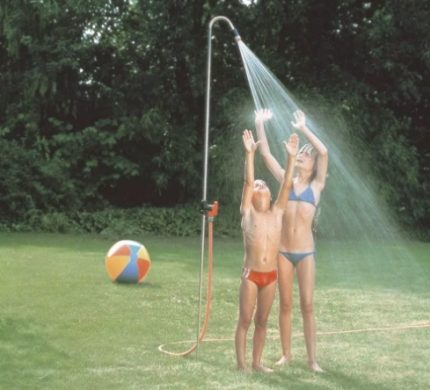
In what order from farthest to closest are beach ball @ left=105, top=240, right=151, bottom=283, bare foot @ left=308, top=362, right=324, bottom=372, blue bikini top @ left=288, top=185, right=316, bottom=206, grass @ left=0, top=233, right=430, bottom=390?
beach ball @ left=105, top=240, right=151, bottom=283 < blue bikini top @ left=288, top=185, right=316, bottom=206 < bare foot @ left=308, top=362, right=324, bottom=372 < grass @ left=0, top=233, right=430, bottom=390

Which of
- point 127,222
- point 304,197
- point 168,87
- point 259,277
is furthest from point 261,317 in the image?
point 168,87

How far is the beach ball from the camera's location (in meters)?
9.89

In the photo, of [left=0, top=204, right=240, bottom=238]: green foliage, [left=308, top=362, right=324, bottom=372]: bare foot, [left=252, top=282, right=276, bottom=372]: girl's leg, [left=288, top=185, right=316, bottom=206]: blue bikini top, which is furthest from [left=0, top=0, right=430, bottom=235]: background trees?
[left=252, top=282, right=276, bottom=372]: girl's leg

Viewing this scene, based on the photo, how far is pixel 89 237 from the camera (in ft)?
54.4

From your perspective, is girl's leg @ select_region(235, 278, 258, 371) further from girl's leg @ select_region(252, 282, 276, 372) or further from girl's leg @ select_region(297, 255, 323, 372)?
girl's leg @ select_region(297, 255, 323, 372)

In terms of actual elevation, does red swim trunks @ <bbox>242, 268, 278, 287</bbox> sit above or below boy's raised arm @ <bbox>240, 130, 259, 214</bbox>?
below

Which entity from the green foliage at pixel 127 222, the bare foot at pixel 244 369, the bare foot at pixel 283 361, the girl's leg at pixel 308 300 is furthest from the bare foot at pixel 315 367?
the green foliage at pixel 127 222

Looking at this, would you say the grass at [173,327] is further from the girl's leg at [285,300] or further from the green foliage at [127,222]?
the green foliage at [127,222]

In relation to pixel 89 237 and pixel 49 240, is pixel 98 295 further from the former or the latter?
pixel 89 237

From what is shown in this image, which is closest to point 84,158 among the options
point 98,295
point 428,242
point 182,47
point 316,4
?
point 182,47

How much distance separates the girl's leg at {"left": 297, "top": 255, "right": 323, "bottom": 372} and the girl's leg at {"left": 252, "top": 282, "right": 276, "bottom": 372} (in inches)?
12.6

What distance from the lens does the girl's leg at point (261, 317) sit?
230 inches

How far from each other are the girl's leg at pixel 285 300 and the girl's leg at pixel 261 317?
250 millimetres

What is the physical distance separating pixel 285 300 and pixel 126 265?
4028mm
